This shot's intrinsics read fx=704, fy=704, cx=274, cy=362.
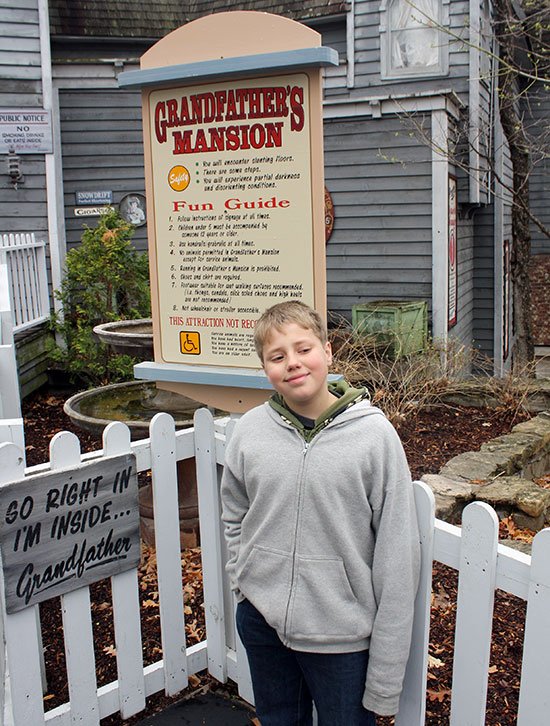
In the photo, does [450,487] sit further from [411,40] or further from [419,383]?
[411,40]

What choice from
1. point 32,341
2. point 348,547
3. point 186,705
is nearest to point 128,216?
point 32,341

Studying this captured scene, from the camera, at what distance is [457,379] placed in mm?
7086

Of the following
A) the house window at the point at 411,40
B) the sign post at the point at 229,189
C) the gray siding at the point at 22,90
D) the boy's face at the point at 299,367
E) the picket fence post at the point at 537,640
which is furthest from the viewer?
the house window at the point at 411,40

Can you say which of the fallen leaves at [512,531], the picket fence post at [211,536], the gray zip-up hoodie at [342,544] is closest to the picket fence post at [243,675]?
the picket fence post at [211,536]

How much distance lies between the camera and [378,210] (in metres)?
9.56

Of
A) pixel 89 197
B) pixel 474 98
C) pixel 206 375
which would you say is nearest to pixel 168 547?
pixel 206 375

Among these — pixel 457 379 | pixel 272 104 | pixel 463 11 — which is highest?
pixel 463 11

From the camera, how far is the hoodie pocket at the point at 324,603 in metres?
1.85

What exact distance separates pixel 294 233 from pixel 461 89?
8578 mm

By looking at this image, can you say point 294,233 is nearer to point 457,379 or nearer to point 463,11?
point 457,379

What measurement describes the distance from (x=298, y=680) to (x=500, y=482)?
2.72 meters

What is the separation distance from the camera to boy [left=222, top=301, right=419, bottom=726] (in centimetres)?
183

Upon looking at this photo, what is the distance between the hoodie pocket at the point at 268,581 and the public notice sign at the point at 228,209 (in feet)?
3.56

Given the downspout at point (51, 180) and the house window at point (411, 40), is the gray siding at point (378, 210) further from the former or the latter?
the downspout at point (51, 180)
